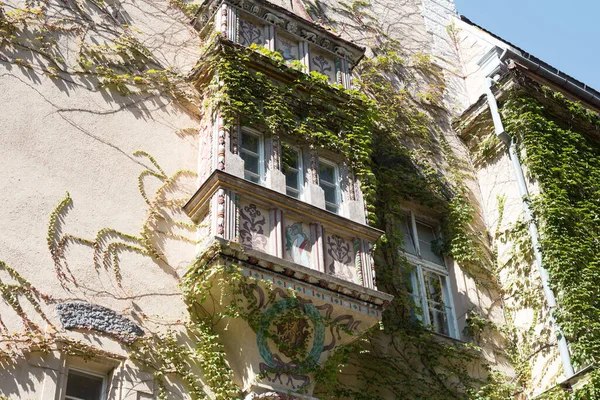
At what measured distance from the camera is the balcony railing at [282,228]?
33.8 feet

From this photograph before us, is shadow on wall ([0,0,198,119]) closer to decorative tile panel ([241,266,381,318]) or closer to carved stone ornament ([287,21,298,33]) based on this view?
carved stone ornament ([287,21,298,33])

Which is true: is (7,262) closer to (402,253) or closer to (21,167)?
(21,167)

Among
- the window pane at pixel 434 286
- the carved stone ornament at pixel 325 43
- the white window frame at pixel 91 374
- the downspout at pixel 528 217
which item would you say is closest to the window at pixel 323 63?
the carved stone ornament at pixel 325 43

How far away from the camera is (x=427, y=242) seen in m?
14.2

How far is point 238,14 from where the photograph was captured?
12.8 meters

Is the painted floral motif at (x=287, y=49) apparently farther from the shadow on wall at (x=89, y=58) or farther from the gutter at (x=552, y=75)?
the gutter at (x=552, y=75)

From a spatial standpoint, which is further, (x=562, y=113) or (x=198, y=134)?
(x=562, y=113)

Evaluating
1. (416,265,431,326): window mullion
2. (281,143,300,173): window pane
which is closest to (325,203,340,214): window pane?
(281,143,300,173): window pane

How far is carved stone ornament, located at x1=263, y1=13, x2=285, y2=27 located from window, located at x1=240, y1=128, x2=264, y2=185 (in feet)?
7.57

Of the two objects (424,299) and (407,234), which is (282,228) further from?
(407,234)

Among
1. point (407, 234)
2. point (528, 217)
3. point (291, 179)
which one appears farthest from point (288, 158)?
point (528, 217)

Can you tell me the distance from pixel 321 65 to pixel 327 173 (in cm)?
208

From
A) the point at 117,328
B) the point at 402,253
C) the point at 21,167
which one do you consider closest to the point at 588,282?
the point at 402,253

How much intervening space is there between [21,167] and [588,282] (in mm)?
7733
